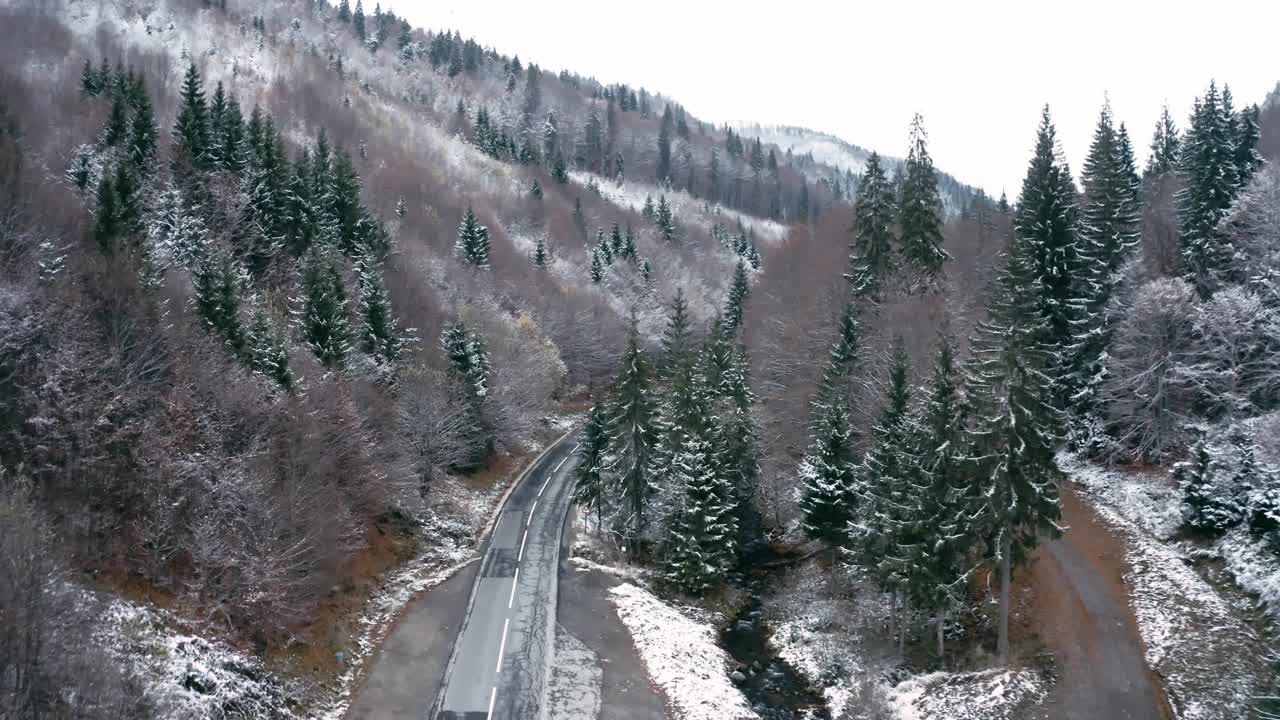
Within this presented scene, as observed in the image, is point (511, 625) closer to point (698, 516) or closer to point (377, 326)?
point (698, 516)

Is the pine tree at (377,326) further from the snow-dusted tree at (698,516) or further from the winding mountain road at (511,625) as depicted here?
the snow-dusted tree at (698,516)

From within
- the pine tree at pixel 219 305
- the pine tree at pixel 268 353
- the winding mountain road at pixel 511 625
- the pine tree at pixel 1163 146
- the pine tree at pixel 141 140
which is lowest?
the winding mountain road at pixel 511 625

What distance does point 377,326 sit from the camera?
43031 millimetres

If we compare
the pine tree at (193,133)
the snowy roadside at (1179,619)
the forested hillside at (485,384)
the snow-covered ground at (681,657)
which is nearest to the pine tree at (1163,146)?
the forested hillside at (485,384)

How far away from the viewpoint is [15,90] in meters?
54.5

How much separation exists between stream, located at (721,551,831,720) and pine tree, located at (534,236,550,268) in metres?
64.6

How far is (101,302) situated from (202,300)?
30.0 feet

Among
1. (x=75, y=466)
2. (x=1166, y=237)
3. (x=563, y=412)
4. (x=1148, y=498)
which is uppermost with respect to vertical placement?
(x=1166, y=237)

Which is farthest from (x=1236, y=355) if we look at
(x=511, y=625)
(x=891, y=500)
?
(x=511, y=625)

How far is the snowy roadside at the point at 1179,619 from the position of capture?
70.5 feet

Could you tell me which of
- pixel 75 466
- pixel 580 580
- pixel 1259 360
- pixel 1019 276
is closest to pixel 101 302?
pixel 75 466

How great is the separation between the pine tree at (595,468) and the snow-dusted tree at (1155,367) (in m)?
26.3

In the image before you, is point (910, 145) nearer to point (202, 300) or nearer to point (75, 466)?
point (202, 300)

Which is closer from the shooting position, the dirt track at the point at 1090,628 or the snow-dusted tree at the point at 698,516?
the dirt track at the point at 1090,628
